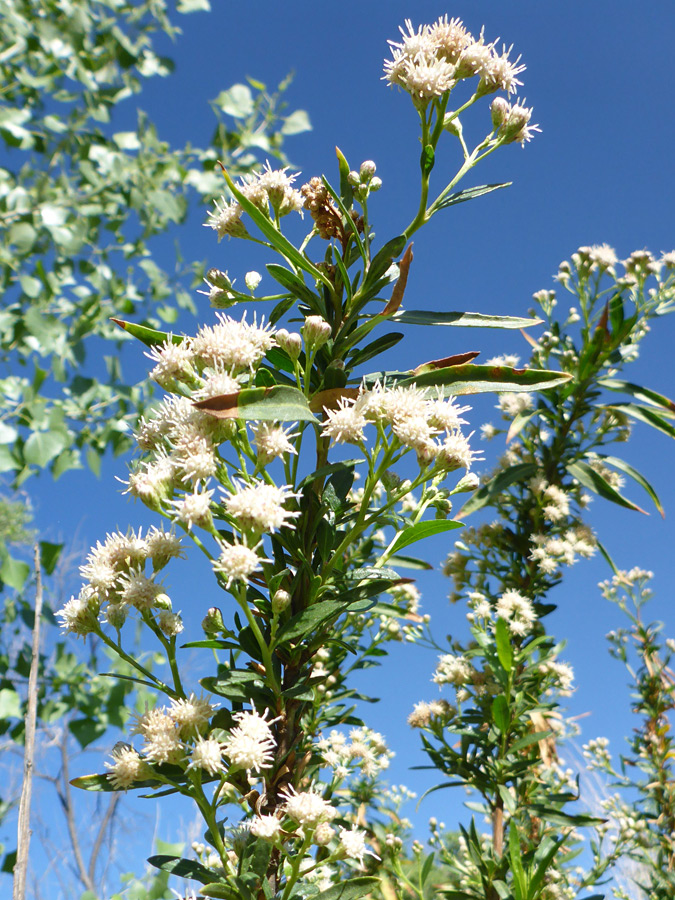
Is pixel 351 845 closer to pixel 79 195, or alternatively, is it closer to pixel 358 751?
pixel 358 751

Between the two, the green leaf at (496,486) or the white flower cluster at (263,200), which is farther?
the green leaf at (496,486)

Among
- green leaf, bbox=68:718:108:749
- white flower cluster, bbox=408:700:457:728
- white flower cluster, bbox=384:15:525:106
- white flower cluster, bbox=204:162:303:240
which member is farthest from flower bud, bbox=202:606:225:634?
green leaf, bbox=68:718:108:749

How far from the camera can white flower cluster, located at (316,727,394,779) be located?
1124 millimetres

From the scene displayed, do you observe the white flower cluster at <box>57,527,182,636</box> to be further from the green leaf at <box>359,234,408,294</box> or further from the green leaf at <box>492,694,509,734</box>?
the green leaf at <box>492,694,509,734</box>

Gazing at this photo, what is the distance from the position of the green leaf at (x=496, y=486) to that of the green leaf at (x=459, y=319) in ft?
2.66

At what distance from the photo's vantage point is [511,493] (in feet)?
5.17

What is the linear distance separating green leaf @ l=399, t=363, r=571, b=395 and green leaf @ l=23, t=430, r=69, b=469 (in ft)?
7.39

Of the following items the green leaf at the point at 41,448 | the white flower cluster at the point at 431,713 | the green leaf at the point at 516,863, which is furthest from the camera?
the green leaf at the point at 41,448

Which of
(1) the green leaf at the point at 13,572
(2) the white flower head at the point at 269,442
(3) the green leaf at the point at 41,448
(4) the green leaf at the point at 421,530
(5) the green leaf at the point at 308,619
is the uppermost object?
(3) the green leaf at the point at 41,448

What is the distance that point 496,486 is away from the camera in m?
1.46

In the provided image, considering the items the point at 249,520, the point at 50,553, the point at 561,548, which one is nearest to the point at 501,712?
the point at 561,548

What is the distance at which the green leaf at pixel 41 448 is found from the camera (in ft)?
8.29

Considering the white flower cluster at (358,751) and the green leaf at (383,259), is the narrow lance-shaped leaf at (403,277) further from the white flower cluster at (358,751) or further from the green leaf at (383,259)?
the white flower cluster at (358,751)

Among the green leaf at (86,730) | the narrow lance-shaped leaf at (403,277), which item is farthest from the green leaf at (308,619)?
the green leaf at (86,730)
